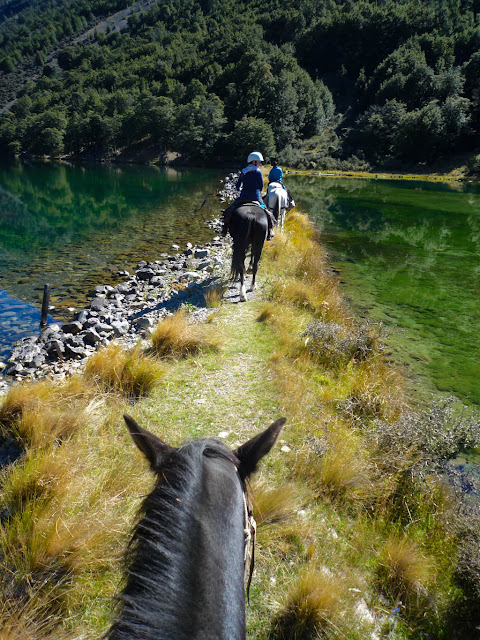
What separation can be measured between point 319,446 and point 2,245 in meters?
16.3

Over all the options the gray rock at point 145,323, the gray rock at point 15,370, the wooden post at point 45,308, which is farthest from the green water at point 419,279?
the wooden post at point 45,308

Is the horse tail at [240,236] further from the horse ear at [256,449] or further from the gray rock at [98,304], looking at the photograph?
the horse ear at [256,449]

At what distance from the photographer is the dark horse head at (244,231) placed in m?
8.25

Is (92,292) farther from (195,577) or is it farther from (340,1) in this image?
(340,1)

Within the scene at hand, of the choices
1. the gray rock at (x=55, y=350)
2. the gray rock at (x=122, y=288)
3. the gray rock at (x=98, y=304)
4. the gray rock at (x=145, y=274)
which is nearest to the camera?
the gray rock at (x=55, y=350)

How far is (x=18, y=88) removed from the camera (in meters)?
148

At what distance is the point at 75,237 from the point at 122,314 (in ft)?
33.0

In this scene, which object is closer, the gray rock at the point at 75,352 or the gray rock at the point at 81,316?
the gray rock at the point at 75,352

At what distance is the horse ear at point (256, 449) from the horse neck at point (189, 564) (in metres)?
0.19

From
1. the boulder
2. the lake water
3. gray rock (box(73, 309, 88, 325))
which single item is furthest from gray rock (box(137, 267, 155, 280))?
the boulder

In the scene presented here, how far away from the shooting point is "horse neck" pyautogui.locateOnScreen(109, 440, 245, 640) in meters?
1.02

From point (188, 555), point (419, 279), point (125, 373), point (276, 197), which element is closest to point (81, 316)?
point (125, 373)

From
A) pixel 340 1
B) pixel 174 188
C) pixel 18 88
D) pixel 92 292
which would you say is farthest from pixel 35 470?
pixel 340 1

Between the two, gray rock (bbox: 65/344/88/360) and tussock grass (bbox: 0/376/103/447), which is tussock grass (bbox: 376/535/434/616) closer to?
tussock grass (bbox: 0/376/103/447)
